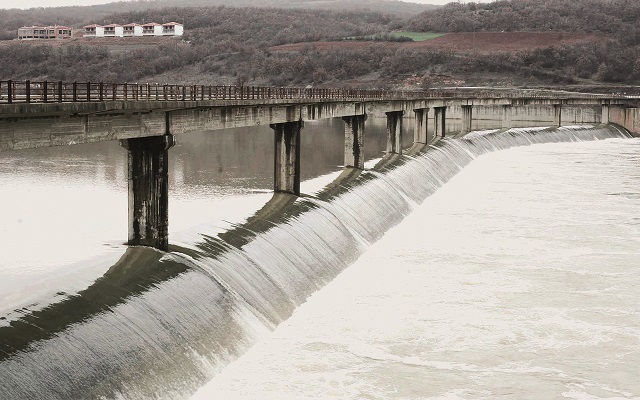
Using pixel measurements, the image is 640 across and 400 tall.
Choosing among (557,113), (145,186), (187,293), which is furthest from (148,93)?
(557,113)

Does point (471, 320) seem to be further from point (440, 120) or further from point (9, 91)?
point (440, 120)

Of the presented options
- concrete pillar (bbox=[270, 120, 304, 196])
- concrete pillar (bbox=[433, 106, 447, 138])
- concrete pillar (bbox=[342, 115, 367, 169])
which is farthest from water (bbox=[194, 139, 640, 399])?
concrete pillar (bbox=[433, 106, 447, 138])

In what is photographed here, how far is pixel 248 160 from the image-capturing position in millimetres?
65500

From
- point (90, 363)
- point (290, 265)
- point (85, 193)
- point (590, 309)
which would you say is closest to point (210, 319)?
point (90, 363)

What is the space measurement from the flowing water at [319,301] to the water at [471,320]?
8 centimetres

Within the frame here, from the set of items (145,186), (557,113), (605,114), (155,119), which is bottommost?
(145,186)

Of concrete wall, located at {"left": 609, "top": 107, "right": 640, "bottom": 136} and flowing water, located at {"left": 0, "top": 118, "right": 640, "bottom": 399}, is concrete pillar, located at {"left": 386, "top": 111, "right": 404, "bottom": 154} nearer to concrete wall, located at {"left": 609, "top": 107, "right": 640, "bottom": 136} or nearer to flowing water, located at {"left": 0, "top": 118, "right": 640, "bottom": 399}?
flowing water, located at {"left": 0, "top": 118, "right": 640, "bottom": 399}

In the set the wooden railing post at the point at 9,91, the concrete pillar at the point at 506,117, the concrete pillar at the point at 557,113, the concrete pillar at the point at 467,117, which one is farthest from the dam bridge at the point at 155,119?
the concrete pillar at the point at 557,113

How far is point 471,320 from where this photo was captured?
28609 millimetres

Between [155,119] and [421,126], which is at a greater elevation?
[155,119]

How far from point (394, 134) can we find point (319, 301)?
39805 mm

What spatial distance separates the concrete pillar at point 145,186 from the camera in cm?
2970

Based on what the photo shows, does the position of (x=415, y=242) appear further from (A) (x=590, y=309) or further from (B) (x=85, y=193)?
(B) (x=85, y=193)

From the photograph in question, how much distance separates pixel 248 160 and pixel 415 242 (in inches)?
1038
